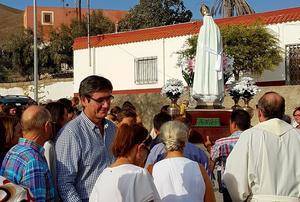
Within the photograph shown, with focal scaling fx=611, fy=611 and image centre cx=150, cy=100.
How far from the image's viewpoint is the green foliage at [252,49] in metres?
21.4

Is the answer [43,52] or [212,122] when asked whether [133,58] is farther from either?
[212,122]

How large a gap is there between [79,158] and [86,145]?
11 cm

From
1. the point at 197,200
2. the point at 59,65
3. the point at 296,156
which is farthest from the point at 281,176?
the point at 59,65

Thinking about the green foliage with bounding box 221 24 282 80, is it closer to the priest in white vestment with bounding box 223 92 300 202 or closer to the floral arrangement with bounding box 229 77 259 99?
the floral arrangement with bounding box 229 77 259 99

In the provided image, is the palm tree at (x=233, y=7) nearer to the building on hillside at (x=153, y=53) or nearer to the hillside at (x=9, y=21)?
the building on hillside at (x=153, y=53)

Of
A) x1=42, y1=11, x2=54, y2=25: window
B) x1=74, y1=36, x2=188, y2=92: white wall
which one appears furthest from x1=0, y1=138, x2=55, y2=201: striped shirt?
x1=42, y1=11, x2=54, y2=25: window

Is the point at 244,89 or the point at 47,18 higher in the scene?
the point at 47,18

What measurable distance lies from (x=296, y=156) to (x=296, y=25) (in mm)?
18036

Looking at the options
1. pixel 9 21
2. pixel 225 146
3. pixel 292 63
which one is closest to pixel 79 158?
pixel 225 146

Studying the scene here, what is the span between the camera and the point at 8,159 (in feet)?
13.0

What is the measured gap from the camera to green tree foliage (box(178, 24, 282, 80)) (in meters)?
21.4

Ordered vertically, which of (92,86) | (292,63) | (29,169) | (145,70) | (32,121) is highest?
(292,63)

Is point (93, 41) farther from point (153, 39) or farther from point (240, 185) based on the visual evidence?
point (240, 185)

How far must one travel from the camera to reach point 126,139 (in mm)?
3816
